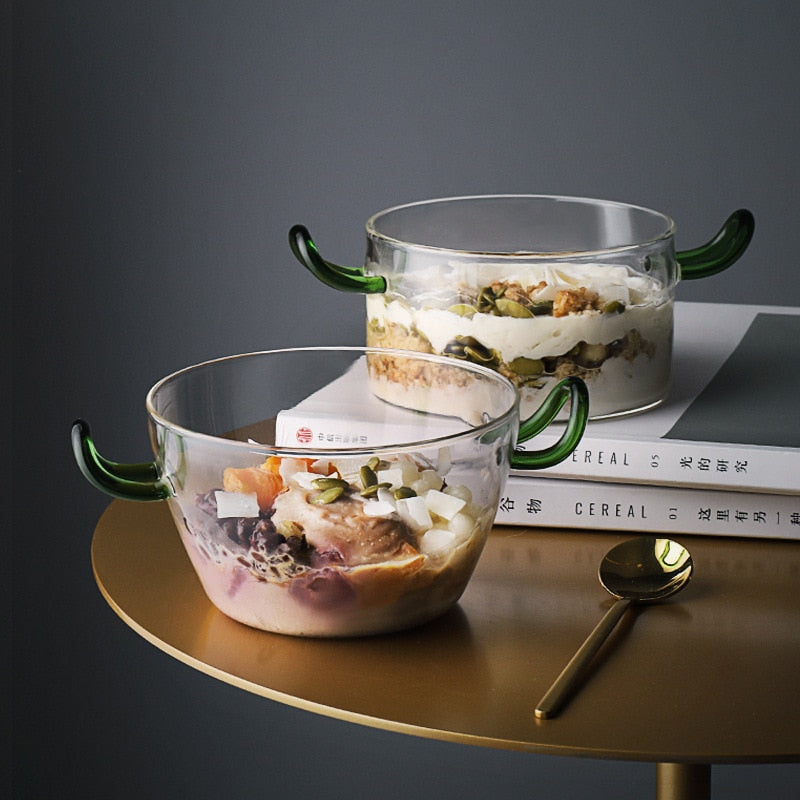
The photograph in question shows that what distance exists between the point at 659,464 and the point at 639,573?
0.06m

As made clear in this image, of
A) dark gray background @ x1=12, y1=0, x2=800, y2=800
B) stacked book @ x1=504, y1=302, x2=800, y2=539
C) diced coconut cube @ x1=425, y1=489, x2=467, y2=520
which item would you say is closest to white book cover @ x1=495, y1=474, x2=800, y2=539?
stacked book @ x1=504, y1=302, x2=800, y2=539

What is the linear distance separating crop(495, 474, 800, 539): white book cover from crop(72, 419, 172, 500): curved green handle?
0.18m

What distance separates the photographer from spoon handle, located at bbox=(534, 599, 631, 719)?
0.49 meters

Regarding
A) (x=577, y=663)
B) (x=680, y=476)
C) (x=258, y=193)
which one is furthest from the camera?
(x=258, y=193)

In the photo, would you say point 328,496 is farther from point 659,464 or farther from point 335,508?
point 659,464

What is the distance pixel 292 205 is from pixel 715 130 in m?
0.38

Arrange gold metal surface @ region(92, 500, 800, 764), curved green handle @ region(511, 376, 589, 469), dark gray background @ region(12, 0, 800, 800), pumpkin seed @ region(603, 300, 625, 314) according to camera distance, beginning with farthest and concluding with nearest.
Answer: dark gray background @ region(12, 0, 800, 800) → pumpkin seed @ region(603, 300, 625, 314) → curved green handle @ region(511, 376, 589, 469) → gold metal surface @ region(92, 500, 800, 764)

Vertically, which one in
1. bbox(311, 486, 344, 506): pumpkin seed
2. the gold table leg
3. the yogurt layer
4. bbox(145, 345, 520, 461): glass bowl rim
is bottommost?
the gold table leg

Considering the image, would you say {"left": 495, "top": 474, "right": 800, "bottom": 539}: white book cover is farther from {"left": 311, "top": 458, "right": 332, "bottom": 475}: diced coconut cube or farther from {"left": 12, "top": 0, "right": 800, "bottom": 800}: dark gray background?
{"left": 12, "top": 0, "right": 800, "bottom": 800}: dark gray background

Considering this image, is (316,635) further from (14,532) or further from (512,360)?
(14,532)

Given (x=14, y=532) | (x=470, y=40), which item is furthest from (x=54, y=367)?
(x=470, y=40)

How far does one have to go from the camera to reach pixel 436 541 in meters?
0.55

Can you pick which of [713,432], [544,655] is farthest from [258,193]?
[544,655]

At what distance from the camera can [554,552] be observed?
0.66 m
